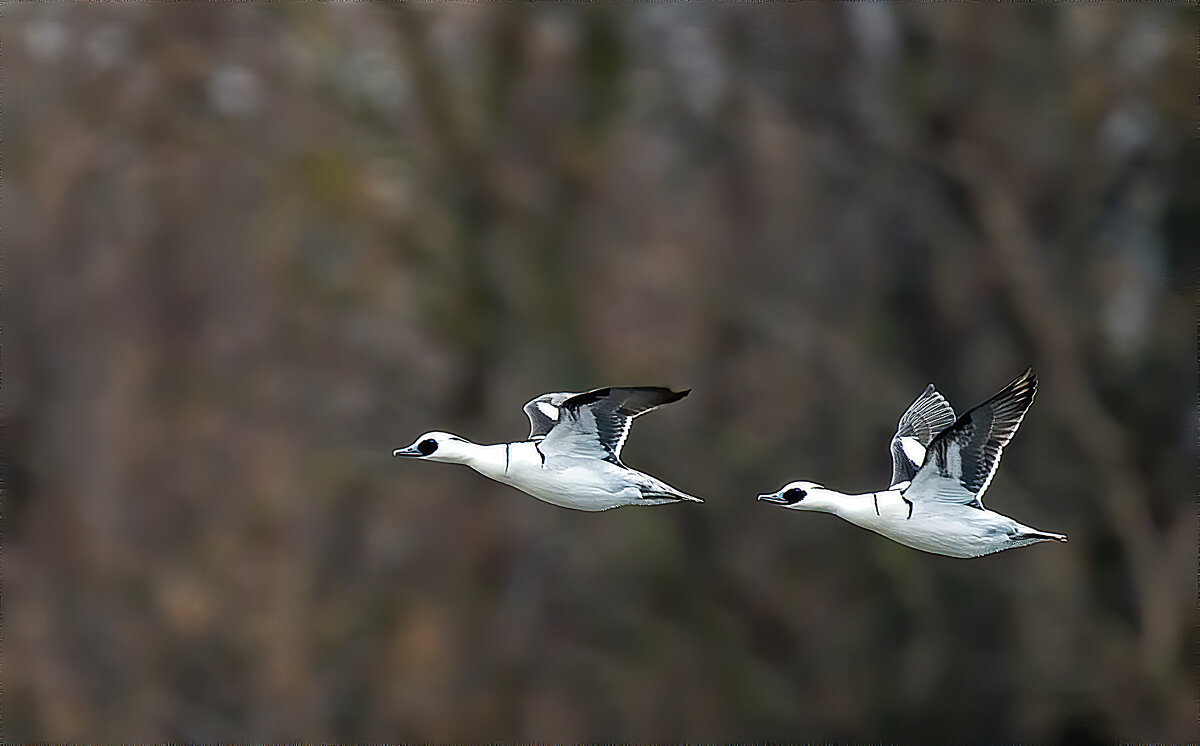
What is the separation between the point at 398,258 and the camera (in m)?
7.75

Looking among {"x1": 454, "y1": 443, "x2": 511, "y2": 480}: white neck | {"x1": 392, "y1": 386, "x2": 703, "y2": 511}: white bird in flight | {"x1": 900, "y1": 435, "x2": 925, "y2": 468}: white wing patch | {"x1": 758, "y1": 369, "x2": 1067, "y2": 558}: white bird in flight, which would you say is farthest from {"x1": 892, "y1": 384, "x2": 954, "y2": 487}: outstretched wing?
{"x1": 454, "y1": 443, "x2": 511, "y2": 480}: white neck

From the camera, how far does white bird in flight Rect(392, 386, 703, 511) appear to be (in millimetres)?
3473

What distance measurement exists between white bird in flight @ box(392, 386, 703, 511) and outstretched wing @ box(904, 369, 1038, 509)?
2.13 ft

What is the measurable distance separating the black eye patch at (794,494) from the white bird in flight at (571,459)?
0.30 meters

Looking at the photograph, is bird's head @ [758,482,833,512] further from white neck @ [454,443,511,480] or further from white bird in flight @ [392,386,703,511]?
white neck @ [454,443,511,480]

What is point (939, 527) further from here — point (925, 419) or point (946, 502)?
point (925, 419)

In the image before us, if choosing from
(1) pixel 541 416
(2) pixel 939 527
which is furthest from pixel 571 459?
(2) pixel 939 527

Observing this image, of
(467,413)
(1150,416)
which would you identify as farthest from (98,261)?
(1150,416)

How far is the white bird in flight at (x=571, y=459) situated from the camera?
3473 millimetres

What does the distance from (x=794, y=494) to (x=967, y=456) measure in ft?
1.45

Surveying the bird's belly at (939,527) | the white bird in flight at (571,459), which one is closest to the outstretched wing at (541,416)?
the white bird in flight at (571,459)

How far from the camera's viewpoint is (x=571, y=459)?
3.51 m

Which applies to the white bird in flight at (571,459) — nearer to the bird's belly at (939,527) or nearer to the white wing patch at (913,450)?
the bird's belly at (939,527)

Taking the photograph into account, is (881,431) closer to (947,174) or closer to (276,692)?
(947,174)
